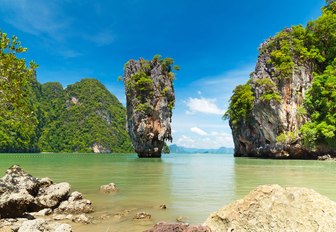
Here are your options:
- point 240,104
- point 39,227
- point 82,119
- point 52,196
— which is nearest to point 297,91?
point 240,104

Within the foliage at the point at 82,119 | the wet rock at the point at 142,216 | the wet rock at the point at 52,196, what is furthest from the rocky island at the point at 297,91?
the foliage at the point at 82,119

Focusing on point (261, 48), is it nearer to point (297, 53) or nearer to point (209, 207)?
point (297, 53)

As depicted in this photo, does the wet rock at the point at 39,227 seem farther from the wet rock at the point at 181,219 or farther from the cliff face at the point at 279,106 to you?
the cliff face at the point at 279,106

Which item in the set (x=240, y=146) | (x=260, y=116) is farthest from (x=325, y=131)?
(x=240, y=146)

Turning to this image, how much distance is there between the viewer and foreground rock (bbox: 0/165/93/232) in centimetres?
559

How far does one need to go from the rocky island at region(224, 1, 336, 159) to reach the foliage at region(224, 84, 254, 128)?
5.59 m

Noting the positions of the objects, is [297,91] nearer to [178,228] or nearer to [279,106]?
[279,106]

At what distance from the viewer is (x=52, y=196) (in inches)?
331

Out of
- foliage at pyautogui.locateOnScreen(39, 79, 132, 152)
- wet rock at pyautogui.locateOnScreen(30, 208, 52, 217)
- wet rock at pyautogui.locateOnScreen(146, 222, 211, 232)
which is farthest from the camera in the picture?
foliage at pyautogui.locateOnScreen(39, 79, 132, 152)

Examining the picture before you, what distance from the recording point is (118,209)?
312 inches

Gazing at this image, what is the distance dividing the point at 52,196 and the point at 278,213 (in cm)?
677

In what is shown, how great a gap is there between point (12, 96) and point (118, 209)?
15.9 feet

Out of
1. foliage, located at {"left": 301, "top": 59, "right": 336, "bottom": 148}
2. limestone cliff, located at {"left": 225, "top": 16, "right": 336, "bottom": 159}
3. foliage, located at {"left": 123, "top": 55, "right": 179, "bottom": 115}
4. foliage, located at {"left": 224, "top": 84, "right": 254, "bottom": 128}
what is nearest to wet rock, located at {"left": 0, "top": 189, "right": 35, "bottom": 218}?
foliage, located at {"left": 301, "top": 59, "right": 336, "bottom": 148}

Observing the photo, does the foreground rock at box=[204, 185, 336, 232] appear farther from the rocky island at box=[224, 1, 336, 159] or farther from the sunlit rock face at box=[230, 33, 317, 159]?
the sunlit rock face at box=[230, 33, 317, 159]
